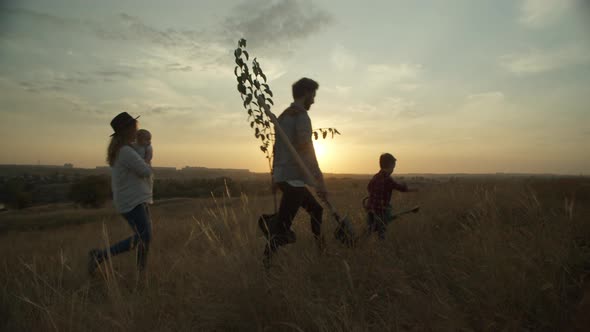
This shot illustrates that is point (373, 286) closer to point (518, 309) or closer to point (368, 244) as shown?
point (368, 244)

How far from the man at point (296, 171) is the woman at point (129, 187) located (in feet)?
5.14

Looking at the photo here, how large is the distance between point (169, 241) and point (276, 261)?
5049 millimetres

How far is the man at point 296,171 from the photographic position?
3266 mm

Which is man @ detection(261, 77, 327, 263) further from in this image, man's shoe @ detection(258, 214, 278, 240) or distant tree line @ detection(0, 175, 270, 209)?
distant tree line @ detection(0, 175, 270, 209)

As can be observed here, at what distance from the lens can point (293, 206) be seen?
3283 millimetres

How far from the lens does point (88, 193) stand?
2413 inches

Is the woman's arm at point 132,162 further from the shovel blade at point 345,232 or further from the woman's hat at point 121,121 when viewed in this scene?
the shovel blade at point 345,232

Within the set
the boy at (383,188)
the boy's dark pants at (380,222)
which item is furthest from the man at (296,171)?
the boy at (383,188)

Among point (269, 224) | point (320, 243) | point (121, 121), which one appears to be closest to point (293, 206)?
point (269, 224)

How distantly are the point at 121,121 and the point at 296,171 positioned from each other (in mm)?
2198

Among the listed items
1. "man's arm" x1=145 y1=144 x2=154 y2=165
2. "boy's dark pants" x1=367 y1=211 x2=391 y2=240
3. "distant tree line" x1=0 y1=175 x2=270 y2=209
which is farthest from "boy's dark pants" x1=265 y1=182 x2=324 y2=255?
"distant tree line" x1=0 y1=175 x2=270 y2=209

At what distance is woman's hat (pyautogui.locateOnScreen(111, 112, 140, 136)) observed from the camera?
386 centimetres

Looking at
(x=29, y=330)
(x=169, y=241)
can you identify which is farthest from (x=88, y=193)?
(x=29, y=330)

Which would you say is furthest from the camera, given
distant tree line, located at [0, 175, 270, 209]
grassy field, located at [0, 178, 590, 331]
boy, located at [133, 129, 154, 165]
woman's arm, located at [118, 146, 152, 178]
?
distant tree line, located at [0, 175, 270, 209]
